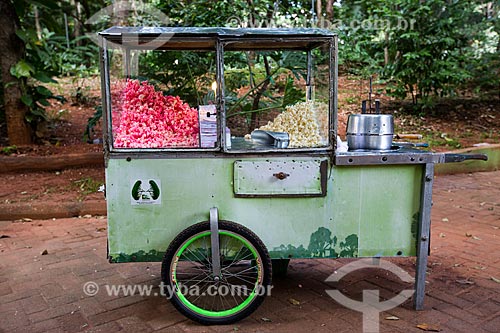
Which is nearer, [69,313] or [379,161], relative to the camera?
[379,161]

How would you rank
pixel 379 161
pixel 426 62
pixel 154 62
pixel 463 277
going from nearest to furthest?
pixel 379 161
pixel 463 277
pixel 154 62
pixel 426 62

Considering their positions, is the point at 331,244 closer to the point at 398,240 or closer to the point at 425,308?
the point at 398,240

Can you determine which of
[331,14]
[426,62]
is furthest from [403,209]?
[331,14]

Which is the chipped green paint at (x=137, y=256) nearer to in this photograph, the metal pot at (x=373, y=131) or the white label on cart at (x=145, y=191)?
the white label on cart at (x=145, y=191)

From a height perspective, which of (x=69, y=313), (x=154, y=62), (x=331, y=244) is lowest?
(x=69, y=313)

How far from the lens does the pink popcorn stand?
2584 millimetres

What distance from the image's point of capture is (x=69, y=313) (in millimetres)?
2760

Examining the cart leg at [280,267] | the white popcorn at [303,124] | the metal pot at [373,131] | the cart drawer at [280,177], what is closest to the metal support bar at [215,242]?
the cart drawer at [280,177]

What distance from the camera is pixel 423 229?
263cm

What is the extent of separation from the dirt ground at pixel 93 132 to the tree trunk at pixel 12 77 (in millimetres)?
265

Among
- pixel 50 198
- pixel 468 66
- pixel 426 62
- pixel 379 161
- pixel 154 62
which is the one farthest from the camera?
pixel 468 66

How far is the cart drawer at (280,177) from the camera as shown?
2555 mm

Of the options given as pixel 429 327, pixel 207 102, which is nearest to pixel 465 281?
pixel 429 327

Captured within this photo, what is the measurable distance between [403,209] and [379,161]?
13.5 inches
